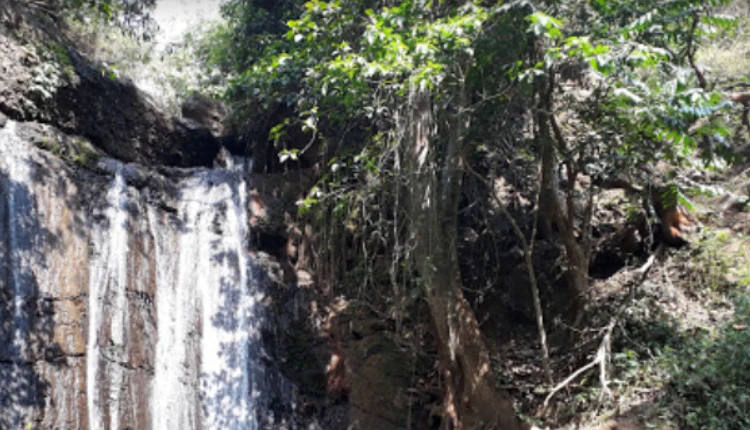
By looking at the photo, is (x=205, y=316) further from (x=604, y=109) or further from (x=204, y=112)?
(x=204, y=112)

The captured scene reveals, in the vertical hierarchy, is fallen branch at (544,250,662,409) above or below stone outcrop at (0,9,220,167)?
below

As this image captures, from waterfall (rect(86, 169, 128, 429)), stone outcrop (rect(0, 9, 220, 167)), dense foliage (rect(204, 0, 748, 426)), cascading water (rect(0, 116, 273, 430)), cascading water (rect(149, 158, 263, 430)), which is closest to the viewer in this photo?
dense foliage (rect(204, 0, 748, 426))

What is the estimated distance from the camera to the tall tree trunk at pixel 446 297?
6820 mm

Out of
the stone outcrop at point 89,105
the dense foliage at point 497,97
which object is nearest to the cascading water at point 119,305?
the stone outcrop at point 89,105

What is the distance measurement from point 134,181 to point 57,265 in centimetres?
222

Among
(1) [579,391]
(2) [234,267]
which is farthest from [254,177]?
(1) [579,391]

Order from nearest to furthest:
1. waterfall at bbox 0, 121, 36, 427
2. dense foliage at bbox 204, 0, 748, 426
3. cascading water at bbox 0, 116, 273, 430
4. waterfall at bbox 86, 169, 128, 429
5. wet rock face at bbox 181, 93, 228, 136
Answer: dense foliage at bbox 204, 0, 748, 426 < waterfall at bbox 0, 121, 36, 427 < cascading water at bbox 0, 116, 273, 430 < waterfall at bbox 86, 169, 128, 429 < wet rock face at bbox 181, 93, 228, 136

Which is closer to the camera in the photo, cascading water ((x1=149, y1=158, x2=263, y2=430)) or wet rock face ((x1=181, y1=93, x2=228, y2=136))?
cascading water ((x1=149, y1=158, x2=263, y2=430))

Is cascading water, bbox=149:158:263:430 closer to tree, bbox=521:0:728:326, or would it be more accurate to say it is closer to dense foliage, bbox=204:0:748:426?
dense foliage, bbox=204:0:748:426

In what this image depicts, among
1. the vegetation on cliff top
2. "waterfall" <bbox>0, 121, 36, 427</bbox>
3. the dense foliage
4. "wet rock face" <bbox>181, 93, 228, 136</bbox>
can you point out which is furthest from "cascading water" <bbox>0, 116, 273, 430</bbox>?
"wet rock face" <bbox>181, 93, 228, 136</bbox>

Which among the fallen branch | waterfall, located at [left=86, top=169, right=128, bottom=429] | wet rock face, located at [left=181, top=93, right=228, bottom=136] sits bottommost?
the fallen branch

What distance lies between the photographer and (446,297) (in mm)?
6871

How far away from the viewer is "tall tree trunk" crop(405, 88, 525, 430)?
6.82 metres

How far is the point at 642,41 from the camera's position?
289 inches
